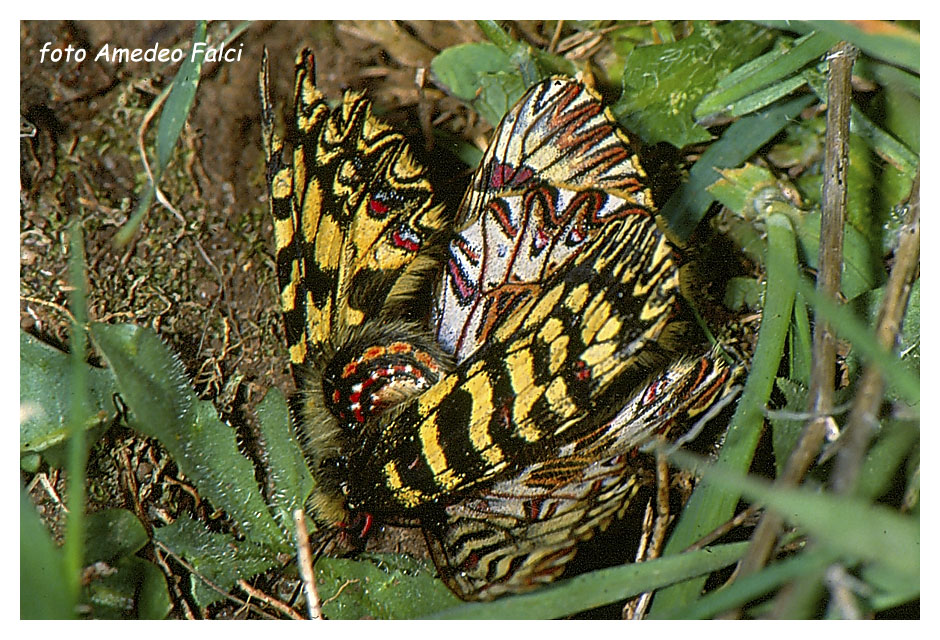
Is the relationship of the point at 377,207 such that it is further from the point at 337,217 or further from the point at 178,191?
the point at 178,191

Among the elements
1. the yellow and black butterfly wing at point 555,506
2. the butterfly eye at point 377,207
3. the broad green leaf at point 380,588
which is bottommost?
the broad green leaf at point 380,588

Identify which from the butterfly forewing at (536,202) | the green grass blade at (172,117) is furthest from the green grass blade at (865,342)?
the green grass blade at (172,117)

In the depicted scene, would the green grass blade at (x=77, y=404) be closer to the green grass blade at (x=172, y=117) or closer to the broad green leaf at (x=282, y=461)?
the green grass blade at (x=172, y=117)

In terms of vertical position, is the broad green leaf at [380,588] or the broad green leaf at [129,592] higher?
the broad green leaf at [129,592]

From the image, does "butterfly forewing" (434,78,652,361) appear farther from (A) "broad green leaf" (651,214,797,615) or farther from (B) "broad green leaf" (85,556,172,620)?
(B) "broad green leaf" (85,556,172,620)

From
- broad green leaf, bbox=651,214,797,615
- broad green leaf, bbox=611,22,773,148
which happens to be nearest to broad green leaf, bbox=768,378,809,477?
broad green leaf, bbox=651,214,797,615
